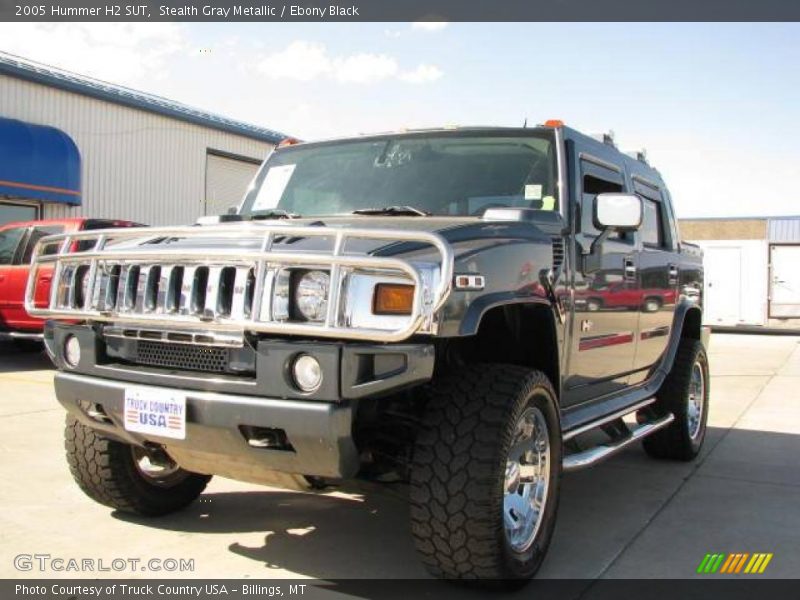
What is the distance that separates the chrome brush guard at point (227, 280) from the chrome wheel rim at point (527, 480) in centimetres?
83

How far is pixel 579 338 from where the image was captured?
4.03m

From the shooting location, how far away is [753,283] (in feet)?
77.6

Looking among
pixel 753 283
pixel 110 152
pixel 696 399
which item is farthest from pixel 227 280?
pixel 753 283

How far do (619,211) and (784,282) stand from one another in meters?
22.7

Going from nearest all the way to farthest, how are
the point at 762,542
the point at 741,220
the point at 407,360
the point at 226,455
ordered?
the point at 407,360, the point at 226,455, the point at 762,542, the point at 741,220

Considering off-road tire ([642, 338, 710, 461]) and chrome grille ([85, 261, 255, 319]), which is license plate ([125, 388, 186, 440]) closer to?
chrome grille ([85, 261, 255, 319])

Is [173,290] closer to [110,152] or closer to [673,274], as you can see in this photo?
[673,274]

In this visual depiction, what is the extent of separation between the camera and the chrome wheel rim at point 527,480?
3.25 meters

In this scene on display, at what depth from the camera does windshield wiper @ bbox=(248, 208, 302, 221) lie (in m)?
4.16

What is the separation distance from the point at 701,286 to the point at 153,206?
14.4 metres

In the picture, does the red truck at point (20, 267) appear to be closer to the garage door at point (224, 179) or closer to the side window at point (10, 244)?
the side window at point (10, 244)

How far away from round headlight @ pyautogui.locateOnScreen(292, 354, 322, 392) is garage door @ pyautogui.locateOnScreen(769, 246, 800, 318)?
23883 mm

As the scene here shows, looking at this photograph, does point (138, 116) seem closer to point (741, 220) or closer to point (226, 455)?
point (226, 455)

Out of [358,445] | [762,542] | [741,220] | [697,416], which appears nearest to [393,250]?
[358,445]
